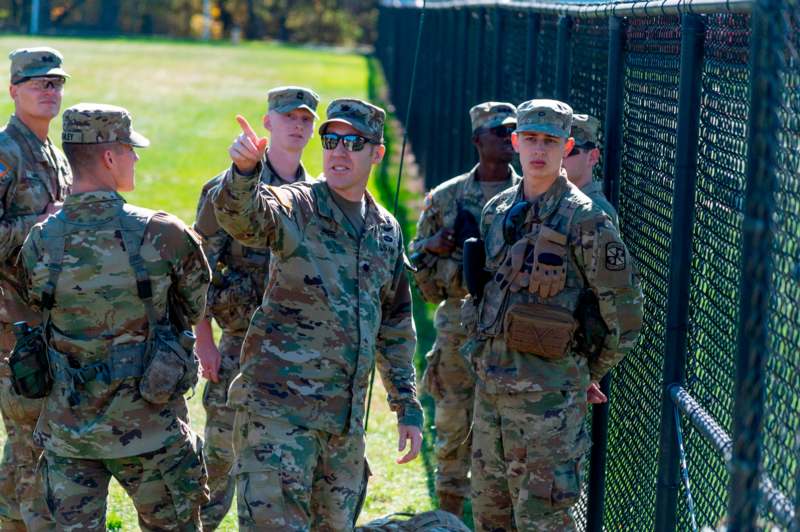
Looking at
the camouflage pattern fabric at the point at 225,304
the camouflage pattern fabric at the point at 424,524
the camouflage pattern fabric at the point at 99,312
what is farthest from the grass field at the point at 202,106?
the camouflage pattern fabric at the point at 99,312

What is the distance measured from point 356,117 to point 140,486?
5.43ft

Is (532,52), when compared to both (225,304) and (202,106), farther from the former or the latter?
(202,106)

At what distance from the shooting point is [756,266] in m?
2.93

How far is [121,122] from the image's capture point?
5070 mm

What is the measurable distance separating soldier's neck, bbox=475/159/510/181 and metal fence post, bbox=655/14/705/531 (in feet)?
7.02

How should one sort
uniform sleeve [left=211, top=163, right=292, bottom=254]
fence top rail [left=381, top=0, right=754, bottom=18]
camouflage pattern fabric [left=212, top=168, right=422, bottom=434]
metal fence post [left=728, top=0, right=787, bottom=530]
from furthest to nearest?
camouflage pattern fabric [left=212, top=168, right=422, bottom=434] < uniform sleeve [left=211, top=163, right=292, bottom=254] < fence top rail [left=381, top=0, right=754, bottom=18] < metal fence post [left=728, top=0, right=787, bottom=530]

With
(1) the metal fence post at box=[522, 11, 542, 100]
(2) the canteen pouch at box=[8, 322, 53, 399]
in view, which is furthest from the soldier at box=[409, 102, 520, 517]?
(2) the canteen pouch at box=[8, 322, 53, 399]

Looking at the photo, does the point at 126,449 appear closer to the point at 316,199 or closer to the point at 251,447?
the point at 251,447

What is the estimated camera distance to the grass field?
803cm

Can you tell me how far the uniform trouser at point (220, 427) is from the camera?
21.1ft

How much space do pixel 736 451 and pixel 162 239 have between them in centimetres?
268

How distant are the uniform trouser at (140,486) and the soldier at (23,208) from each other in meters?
0.71

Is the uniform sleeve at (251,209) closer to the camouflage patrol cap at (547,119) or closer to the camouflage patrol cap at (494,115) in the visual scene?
the camouflage patrol cap at (547,119)

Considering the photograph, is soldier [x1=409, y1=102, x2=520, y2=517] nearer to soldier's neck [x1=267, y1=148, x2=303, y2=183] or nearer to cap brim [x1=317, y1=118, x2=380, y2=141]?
soldier's neck [x1=267, y1=148, x2=303, y2=183]
